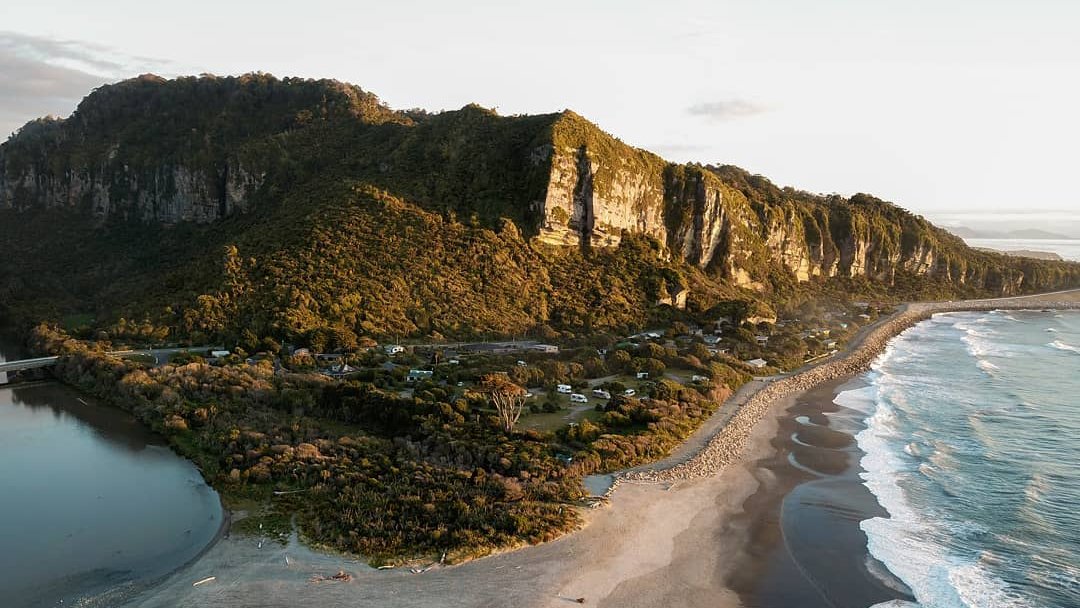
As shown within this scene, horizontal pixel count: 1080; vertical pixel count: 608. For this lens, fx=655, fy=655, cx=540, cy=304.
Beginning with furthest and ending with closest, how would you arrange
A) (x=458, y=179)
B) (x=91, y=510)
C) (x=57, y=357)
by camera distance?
(x=458, y=179)
(x=57, y=357)
(x=91, y=510)

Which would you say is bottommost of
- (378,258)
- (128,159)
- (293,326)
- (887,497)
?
(887,497)

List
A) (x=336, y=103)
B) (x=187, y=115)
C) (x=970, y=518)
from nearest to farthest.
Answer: (x=970, y=518), (x=336, y=103), (x=187, y=115)

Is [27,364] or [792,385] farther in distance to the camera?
[27,364]

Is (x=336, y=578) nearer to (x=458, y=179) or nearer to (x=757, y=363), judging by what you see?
(x=757, y=363)

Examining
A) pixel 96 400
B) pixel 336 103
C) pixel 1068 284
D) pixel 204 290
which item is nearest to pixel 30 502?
pixel 96 400

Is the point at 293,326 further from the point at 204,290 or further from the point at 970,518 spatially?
the point at 970,518

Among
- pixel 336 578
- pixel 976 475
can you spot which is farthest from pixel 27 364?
pixel 976 475

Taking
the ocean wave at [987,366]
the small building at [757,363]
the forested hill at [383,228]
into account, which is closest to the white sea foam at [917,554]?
the small building at [757,363]
